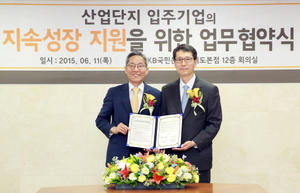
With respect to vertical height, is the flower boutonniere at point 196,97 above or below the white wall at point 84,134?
above

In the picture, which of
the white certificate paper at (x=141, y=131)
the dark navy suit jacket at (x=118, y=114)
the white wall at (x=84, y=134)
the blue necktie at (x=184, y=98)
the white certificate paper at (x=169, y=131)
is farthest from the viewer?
the white wall at (x=84, y=134)

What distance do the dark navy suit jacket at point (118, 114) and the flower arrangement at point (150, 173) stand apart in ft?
3.13

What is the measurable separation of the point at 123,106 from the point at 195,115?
0.67 metres

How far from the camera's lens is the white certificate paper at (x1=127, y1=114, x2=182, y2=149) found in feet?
11.0

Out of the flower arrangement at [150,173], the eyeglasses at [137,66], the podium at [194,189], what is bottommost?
the podium at [194,189]

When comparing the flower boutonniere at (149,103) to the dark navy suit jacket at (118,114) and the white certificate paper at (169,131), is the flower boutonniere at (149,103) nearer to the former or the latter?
the dark navy suit jacket at (118,114)

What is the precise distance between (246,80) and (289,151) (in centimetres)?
97

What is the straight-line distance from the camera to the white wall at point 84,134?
5.07 meters

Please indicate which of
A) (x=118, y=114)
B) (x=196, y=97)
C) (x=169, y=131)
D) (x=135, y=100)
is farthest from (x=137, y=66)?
(x=169, y=131)

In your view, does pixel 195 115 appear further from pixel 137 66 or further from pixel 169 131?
pixel 137 66

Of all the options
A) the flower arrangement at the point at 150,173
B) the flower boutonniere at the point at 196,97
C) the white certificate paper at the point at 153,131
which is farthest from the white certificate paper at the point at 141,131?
the flower arrangement at the point at 150,173

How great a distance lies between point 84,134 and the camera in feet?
16.8

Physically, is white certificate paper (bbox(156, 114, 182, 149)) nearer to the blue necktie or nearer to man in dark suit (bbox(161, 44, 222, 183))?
man in dark suit (bbox(161, 44, 222, 183))

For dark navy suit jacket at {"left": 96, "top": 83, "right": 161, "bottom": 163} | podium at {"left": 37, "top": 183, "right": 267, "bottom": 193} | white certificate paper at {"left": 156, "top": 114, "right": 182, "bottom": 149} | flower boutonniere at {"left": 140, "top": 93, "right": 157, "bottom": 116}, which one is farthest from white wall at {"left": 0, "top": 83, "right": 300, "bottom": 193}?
podium at {"left": 37, "top": 183, "right": 267, "bottom": 193}
